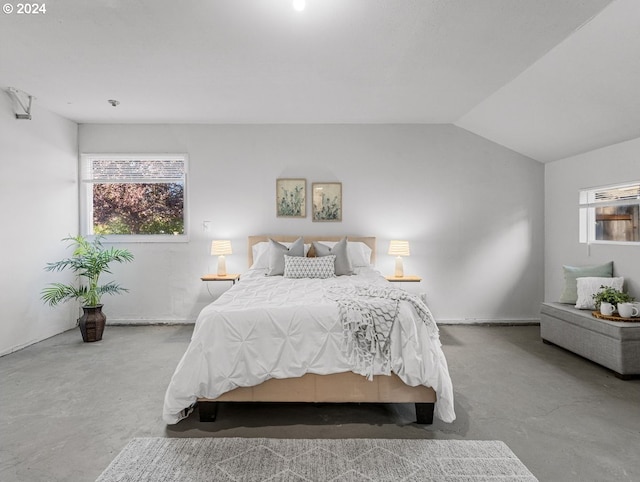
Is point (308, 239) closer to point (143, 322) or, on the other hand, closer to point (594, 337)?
point (143, 322)

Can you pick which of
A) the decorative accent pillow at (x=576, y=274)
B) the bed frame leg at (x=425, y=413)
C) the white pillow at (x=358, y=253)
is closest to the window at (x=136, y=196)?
the white pillow at (x=358, y=253)

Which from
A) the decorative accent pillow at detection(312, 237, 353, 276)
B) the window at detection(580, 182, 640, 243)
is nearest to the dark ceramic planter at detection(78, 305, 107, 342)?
the decorative accent pillow at detection(312, 237, 353, 276)

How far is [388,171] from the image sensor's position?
466 cm

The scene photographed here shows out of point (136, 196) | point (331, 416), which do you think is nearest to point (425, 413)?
point (331, 416)

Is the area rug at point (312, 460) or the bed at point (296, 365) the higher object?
the bed at point (296, 365)

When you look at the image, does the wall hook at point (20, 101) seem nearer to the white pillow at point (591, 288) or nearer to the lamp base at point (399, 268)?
the lamp base at point (399, 268)

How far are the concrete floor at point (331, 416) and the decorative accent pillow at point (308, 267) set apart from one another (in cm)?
147

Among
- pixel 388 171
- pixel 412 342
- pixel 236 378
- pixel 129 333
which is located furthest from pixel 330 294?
pixel 129 333

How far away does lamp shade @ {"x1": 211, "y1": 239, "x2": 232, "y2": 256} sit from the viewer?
4422mm

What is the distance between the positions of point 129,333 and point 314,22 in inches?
157

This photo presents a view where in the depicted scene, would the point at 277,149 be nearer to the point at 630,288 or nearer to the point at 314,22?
the point at 314,22

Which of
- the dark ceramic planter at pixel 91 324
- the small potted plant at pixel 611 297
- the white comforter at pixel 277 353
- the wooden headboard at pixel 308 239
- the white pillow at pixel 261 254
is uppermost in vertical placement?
the wooden headboard at pixel 308 239

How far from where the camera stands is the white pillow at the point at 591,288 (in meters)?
3.44

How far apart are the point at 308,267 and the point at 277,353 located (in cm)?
160
